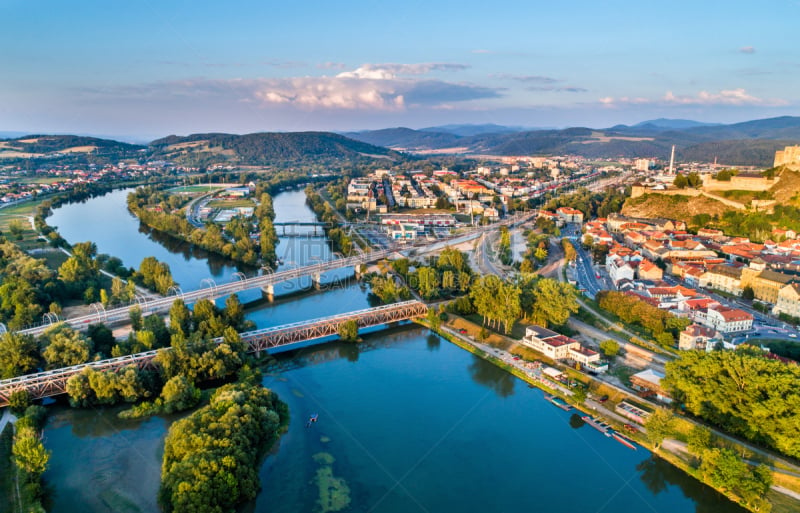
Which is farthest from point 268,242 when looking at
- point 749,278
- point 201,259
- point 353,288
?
point 749,278

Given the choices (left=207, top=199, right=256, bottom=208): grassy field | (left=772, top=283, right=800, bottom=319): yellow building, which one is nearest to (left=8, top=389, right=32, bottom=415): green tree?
(left=772, top=283, right=800, bottom=319): yellow building

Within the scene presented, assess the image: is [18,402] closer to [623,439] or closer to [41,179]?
[623,439]

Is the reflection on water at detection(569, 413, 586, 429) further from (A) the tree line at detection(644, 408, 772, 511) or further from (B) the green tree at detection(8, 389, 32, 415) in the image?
(B) the green tree at detection(8, 389, 32, 415)

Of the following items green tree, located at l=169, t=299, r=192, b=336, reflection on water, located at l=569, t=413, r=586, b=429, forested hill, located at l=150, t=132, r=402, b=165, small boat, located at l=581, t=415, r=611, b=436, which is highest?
forested hill, located at l=150, t=132, r=402, b=165

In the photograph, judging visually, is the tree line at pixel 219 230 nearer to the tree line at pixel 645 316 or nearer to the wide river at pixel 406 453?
the wide river at pixel 406 453

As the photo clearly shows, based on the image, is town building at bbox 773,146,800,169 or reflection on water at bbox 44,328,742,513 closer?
reflection on water at bbox 44,328,742,513

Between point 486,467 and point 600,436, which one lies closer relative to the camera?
point 486,467

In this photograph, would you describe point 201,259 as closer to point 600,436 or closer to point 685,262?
point 600,436
